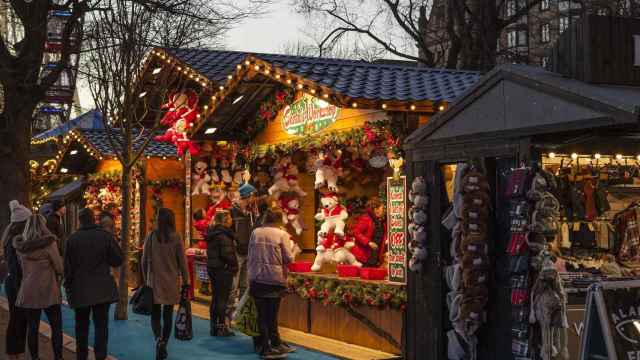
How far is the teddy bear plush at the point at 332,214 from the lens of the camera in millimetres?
12475

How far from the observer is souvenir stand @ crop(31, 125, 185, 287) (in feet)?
63.2

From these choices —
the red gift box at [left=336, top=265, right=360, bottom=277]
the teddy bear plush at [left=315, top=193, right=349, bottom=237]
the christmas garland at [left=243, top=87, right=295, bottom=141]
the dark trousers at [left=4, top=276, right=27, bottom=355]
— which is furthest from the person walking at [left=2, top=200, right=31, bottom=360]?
the christmas garland at [left=243, top=87, right=295, bottom=141]

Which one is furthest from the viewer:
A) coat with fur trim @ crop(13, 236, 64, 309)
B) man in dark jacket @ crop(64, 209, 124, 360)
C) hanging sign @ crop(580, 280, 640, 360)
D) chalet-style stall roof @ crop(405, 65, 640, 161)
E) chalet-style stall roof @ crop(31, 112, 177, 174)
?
chalet-style stall roof @ crop(31, 112, 177, 174)

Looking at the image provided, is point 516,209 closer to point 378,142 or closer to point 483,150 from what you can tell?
point 483,150

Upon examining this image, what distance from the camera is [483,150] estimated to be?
8242 mm

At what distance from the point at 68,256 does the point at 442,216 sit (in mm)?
3780

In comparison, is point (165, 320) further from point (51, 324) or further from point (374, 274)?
point (374, 274)

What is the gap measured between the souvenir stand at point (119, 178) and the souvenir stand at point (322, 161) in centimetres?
229

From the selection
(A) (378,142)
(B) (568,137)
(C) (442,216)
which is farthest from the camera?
(A) (378,142)

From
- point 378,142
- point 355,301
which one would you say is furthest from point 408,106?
point 355,301

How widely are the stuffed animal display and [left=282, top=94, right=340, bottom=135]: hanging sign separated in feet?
11.6

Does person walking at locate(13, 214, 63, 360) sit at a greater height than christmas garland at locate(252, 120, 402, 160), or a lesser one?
lesser

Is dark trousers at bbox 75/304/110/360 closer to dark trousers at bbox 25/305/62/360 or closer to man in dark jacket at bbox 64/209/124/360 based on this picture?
man in dark jacket at bbox 64/209/124/360

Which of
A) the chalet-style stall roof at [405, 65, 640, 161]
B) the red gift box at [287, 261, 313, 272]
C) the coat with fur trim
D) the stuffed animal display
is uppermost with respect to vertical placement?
the chalet-style stall roof at [405, 65, 640, 161]
